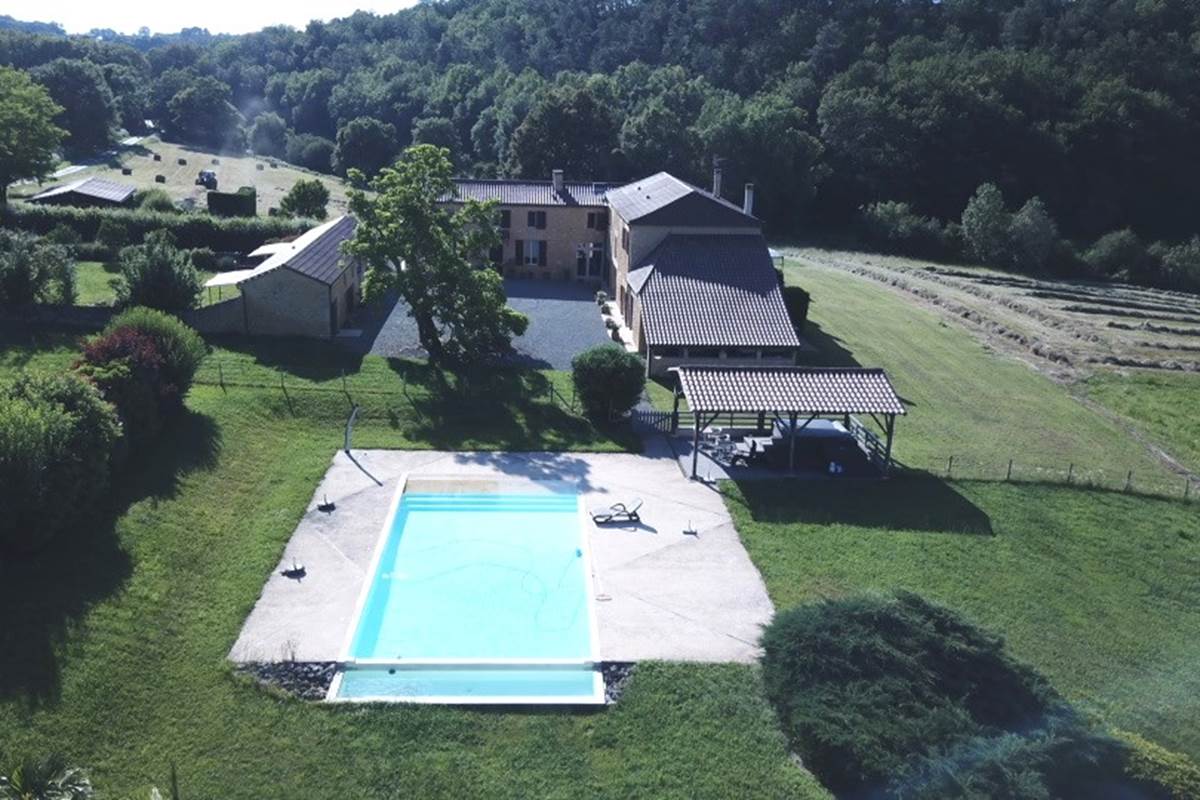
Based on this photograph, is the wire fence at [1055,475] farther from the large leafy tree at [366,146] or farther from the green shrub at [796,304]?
the large leafy tree at [366,146]

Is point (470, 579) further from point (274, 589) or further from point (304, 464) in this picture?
point (304, 464)

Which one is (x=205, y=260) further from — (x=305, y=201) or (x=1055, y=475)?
(x=1055, y=475)

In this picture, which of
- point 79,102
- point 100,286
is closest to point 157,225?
point 100,286

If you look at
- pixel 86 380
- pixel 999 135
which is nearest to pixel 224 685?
pixel 86 380

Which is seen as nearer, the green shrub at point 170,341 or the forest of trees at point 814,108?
the green shrub at point 170,341

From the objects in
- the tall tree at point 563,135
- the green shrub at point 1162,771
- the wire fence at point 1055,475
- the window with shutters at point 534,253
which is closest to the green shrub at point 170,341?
the wire fence at point 1055,475

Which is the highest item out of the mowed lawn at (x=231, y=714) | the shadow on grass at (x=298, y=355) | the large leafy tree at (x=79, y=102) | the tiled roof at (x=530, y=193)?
the large leafy tree at (x=79, y=102)

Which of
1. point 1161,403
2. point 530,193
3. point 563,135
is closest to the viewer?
point 1161,403

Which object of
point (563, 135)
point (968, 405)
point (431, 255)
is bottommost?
point (968, 405)
